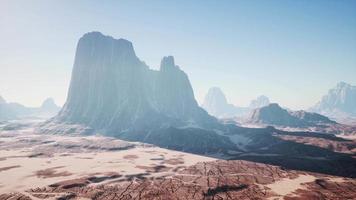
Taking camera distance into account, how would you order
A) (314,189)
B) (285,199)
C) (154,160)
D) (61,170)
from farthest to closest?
(154,160)
(61,170)
(314,189)
(285,199)

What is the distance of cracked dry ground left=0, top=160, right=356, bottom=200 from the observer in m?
117

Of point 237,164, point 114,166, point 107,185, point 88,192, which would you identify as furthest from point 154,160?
point 88,192

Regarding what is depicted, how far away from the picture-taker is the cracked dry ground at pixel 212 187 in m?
117

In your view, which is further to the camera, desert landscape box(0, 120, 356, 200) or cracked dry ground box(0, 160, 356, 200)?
desert landscape box(0, 120, 356, 200)

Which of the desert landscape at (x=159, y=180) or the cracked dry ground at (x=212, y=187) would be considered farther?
the desert landscape at (x=159, y=180)

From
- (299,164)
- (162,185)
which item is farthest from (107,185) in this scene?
(299,164)

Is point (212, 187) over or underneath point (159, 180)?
over

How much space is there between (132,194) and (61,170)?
63.2m

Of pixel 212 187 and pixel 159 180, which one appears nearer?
pixel 212 187

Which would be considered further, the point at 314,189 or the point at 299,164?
the point at 299,164

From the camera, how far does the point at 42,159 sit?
195250 millimetres

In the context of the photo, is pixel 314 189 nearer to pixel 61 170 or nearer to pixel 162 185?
pixel 162 185

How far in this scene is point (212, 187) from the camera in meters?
129

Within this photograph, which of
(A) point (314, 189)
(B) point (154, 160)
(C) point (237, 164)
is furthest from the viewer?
(B) point (154, 160)
